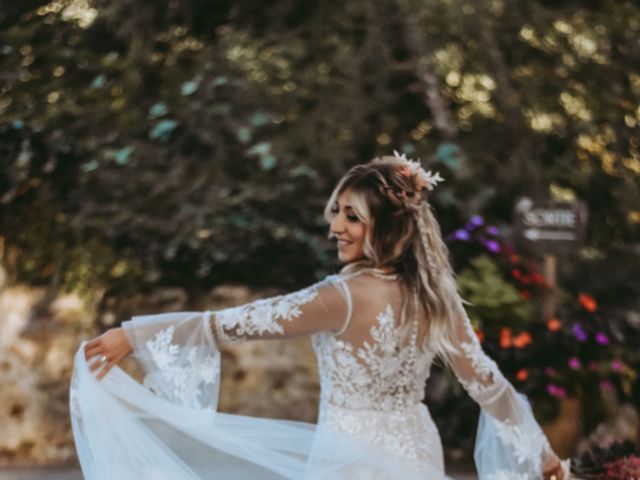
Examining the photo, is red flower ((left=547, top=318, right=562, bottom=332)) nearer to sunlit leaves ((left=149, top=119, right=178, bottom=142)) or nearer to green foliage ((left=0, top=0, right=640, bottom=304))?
green foliage ((left=0, top=0, right=640, bottom=304))

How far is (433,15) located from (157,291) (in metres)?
3.40

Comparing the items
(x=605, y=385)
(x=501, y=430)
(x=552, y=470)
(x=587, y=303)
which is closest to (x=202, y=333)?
(x=501, y=430)

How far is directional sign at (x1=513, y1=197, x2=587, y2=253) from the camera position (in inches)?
280

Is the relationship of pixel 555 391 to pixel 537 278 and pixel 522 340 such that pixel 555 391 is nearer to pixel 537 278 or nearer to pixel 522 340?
pixel 522 340

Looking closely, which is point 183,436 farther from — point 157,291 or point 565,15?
point 565,15

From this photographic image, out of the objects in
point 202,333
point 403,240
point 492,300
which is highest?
point 403,240

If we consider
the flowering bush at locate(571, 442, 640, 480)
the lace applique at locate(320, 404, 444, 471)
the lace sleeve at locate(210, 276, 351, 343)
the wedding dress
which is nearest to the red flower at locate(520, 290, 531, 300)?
the flowering bush at locate(571, 442, 640, 480)

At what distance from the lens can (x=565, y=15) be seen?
28.3 ft

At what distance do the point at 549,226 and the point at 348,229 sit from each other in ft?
14.9

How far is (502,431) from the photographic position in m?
3.20

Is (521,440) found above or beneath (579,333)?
above

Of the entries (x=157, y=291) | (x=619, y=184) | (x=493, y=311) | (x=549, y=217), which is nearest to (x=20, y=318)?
(x=157, y=291)

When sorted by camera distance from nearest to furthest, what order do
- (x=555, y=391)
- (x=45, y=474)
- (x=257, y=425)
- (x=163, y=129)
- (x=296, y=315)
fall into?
(x=296, y=315) → (x=257, y=425) → (x=45, y=474) → (x=555, y=391) → (x=163, y=129)

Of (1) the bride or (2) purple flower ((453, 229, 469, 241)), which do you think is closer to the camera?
(1) the bride
